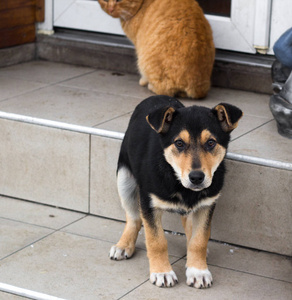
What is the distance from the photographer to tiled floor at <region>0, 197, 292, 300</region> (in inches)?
146

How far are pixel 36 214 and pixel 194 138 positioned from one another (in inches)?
64.6

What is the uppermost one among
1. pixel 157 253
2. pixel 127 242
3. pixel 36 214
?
pixel 157 253

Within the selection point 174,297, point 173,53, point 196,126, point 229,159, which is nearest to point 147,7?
point 173,53

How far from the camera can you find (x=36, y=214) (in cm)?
467

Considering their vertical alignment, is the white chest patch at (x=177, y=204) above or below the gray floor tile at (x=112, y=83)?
below

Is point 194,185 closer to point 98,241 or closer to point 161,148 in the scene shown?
point 161,148

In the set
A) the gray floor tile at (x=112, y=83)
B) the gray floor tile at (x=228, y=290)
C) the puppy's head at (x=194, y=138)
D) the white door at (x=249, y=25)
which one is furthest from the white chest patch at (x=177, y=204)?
the white door at (x=249, y=25)

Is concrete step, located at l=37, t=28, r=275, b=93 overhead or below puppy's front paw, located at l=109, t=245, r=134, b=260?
overhead

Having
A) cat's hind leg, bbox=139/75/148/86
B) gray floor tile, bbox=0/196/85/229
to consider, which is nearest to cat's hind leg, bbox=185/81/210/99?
cat's hind leg, bbox=139/75/148/86

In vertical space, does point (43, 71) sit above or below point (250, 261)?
above

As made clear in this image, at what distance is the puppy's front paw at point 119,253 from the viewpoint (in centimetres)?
403

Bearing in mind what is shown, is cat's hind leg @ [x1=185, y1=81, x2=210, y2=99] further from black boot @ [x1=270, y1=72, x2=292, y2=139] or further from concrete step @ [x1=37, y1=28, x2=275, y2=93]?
black boot @ [x1=270, y1=72, x2=292, y2=139]

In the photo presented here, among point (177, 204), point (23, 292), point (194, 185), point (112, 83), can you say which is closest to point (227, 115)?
point (194, 185)

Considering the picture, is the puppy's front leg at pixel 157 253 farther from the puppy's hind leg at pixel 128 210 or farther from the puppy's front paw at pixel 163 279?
the puppy's hind leg at pixel 128 210
